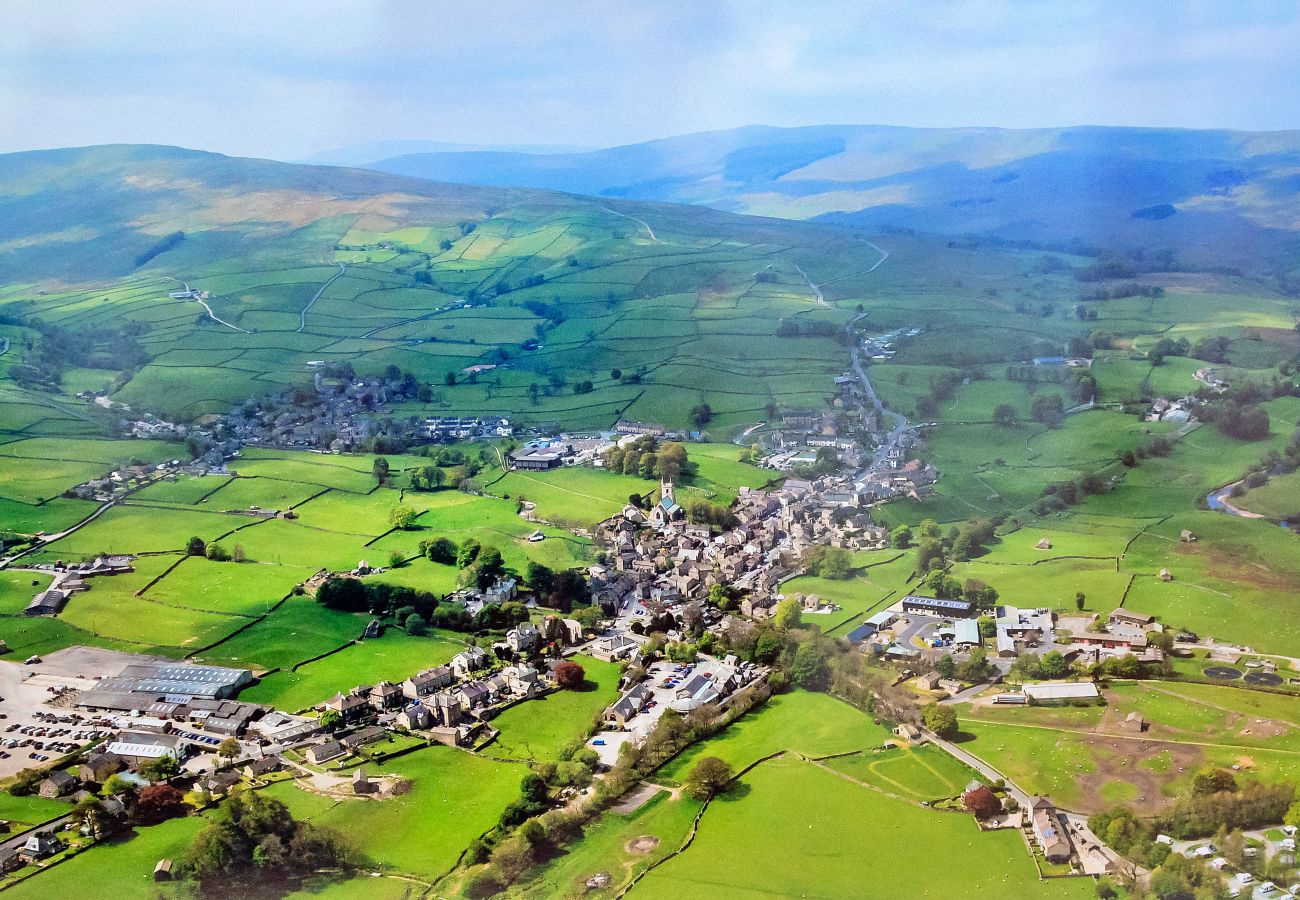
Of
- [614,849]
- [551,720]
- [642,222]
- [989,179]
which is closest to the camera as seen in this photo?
[614,849]

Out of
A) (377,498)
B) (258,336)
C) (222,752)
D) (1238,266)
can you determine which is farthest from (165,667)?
(1238,266)

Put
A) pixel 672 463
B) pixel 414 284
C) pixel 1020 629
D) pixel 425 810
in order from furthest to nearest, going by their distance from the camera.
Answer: pixel 414 284, pixel 672 463, pixel 1020 629, pixel 425 810

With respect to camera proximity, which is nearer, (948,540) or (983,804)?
(983,804)

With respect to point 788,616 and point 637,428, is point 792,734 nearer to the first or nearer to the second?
point 788,616

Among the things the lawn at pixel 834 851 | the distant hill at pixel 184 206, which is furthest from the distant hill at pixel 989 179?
the lawn at pixel 834 851

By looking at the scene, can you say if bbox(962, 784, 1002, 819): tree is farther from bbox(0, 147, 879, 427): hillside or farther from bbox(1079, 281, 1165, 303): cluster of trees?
bbox(1079, 281, 1165, 303): cluster of trees

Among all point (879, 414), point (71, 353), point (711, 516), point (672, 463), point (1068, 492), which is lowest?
point (711, 516)

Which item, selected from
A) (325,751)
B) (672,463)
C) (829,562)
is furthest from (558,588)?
(672,463)

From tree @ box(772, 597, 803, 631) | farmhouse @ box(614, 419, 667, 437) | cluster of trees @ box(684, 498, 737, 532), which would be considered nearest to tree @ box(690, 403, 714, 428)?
farmhouse @ box(614, 419, 667, 437)

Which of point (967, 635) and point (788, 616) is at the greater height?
point (788, 616)
